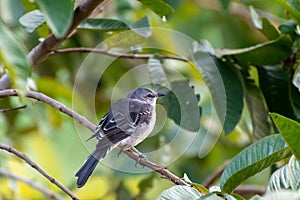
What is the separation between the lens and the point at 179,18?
394 cm

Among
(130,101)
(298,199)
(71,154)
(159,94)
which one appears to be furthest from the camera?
(71,154)

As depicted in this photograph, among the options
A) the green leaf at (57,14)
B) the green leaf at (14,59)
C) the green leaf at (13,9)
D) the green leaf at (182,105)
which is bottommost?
the green leaf at (182,105)

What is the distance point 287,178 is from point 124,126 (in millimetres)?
1004

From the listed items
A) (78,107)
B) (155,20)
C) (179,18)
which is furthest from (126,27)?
(179,18)

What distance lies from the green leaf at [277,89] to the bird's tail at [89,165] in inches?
22.1

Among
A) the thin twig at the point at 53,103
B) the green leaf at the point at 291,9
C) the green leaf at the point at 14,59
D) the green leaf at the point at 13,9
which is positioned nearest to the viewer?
the green leaf at the point at 14,59

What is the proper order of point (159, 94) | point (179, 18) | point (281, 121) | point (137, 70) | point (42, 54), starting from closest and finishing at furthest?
point (281, 121) < point (42, 54) < point (159, 94) < point (137, 70) < point (179, 18)

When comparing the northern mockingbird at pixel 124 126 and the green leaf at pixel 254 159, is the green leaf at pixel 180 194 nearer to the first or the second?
the green leaf at pixel 254 159

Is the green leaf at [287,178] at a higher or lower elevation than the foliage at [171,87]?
higher

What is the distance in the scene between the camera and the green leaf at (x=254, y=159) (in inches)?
56.2

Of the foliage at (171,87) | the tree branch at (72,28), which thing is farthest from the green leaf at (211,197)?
the tree branch at (72,28)

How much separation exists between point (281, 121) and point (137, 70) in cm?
182

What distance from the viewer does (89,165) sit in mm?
2029

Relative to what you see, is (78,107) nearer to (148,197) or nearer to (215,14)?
(148,197)
